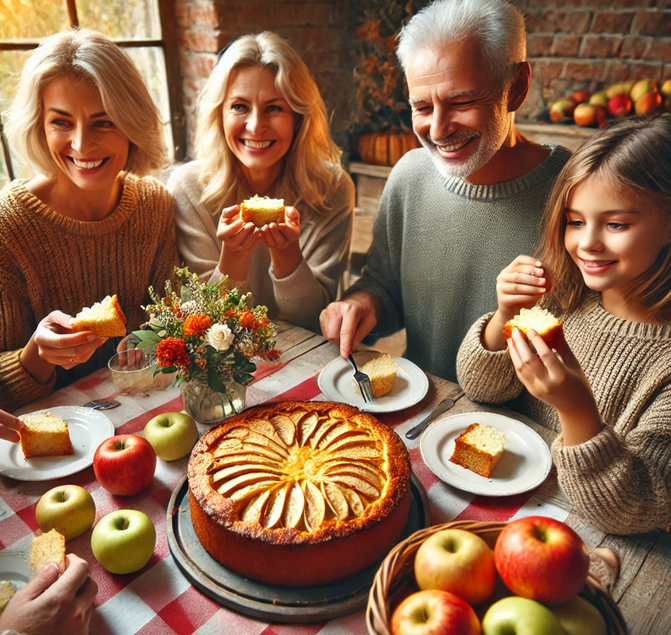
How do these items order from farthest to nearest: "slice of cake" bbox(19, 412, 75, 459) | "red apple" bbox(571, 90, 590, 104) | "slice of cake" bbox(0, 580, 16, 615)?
"red apple" bbox(571, 90, 590, 104), "slice of cake" bbox(19, 412, 75, 459), "slice of cake" bbox(0, 580, 16, 615)

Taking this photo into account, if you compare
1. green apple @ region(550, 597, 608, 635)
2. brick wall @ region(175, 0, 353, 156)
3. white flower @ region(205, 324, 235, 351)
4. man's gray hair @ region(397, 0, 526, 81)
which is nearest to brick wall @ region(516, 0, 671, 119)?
brick wall @ region(175, 0, 353, 156)

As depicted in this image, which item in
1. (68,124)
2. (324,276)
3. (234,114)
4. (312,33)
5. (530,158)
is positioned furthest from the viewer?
Answer: (312,33)

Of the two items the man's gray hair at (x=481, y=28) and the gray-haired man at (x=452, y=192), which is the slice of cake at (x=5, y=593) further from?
the man's gray hair at (x=481, y=28)

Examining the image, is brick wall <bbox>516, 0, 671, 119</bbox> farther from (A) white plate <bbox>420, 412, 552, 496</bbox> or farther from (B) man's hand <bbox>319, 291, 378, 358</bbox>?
(A) white plate <bbox>420, 412, 552, 496</bbox>

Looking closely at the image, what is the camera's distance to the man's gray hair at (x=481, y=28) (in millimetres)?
1604

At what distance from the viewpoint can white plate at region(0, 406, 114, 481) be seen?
1.31 metres

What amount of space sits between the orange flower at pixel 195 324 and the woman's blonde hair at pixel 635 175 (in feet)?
3.00

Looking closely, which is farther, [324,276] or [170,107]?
[170,107]

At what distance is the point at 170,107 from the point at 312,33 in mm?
1122

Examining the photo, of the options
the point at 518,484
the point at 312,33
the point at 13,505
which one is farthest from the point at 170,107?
the point at 518,484

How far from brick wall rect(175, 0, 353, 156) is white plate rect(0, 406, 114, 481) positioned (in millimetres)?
2266

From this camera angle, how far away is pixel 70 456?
54.6 inches

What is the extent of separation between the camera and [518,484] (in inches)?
50.9

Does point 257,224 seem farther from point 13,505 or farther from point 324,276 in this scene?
point 13,505
